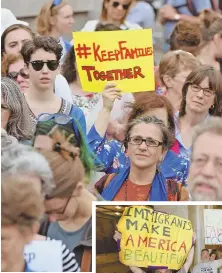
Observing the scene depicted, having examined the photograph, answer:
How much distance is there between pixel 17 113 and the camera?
24.5 ft

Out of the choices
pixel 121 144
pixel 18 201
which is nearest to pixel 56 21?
pixel 121 144

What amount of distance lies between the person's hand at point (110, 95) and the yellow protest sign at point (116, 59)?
23 millimetres

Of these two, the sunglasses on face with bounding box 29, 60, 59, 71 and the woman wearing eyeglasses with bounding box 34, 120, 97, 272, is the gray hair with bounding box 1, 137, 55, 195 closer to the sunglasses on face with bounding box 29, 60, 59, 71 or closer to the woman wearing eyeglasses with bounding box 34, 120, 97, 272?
the woman wearing eyeglasses with bounding box 34, 120, 97, 272

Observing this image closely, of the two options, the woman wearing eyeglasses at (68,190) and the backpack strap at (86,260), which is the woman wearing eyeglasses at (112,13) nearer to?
the woman wearing eyeglasses at (68,190)

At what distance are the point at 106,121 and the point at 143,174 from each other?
0.33m

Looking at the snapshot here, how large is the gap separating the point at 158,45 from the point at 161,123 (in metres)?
0.40

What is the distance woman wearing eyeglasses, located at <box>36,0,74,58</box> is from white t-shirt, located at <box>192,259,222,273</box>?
1.30 meters

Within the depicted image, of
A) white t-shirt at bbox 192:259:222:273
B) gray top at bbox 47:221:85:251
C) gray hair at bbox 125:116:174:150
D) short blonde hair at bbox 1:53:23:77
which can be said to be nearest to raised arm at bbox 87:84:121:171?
gray hair at bbox 125:116:174:150

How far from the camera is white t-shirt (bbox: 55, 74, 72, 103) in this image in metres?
7.52

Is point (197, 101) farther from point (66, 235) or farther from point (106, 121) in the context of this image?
point (66, 235)

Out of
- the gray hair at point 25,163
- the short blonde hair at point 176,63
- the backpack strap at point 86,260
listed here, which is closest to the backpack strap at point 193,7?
the short blonde hair at point 176,63

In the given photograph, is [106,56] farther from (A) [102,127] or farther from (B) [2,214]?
(B) [2,214]

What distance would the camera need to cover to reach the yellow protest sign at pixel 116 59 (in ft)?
24.8

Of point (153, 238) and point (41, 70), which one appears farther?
point (153, 238)
